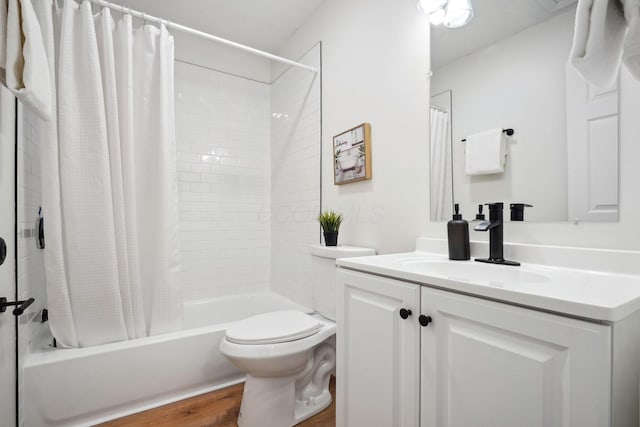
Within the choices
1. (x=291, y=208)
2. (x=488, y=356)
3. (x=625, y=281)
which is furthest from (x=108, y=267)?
(x=625, y=281)

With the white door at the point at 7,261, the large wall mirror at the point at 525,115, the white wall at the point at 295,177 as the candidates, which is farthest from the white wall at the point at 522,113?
the white door at the point at 7,261

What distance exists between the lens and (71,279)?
148cm

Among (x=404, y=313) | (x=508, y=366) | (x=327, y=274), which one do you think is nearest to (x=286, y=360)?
(x=327, y=274)

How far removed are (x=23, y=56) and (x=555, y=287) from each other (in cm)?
146

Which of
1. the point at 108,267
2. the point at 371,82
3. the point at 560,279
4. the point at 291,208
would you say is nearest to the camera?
the point at 560,279

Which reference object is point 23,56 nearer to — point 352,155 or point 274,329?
point 274,329

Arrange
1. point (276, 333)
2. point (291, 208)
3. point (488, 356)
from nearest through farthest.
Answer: point (488, 356), point (276, 333), point (291, 208)

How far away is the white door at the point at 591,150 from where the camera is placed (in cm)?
88

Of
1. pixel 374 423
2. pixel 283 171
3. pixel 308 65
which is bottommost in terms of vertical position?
pixel 374 423

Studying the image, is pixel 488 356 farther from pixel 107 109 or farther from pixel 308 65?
pixel 308 65

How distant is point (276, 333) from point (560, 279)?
110cm

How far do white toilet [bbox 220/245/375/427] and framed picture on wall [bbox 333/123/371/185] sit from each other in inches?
18.5

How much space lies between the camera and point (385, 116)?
1623 mm

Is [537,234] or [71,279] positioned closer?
[537,234]
